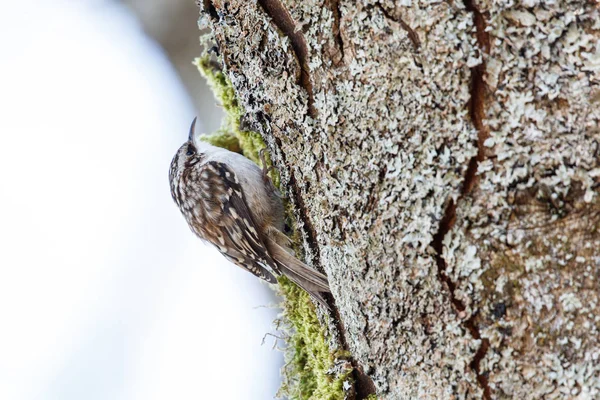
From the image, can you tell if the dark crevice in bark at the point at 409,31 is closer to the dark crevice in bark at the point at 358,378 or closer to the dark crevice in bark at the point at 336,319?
the dark crevice in bark at the point at 336,319

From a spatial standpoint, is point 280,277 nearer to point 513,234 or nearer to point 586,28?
point 513,234

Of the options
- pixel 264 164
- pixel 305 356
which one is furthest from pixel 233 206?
pixel 305 356

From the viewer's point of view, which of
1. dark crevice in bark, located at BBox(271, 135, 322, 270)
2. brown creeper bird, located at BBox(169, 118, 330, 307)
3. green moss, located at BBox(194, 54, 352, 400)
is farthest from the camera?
brown creeper bird, located at BBox(169, 118, 330, 307)

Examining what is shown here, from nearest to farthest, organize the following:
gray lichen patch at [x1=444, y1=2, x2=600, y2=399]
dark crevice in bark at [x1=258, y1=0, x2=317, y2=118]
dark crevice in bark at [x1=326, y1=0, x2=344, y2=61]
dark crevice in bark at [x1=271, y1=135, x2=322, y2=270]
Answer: gray lichen patch at [x1=444, y1=2, x2=600, y2=399] < dark crevice in bark at [x1=326, y1=0, x2=344, y2=61] < dark crevice in bark at [x1=258, y1=0, x2=317, y2=118] < dark crevice in bark at [x1=271, y1=135, x2=322, y2=270]

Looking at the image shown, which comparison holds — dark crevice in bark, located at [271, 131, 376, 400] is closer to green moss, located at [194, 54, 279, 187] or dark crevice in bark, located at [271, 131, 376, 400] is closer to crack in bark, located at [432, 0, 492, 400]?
crack in bark, located at [432, 0, 492, 400]

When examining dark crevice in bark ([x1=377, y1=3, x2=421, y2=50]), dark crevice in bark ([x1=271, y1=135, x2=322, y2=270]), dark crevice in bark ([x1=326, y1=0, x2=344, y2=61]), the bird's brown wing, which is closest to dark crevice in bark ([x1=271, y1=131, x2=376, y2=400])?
dark crevice in bark ([x1=271, y1=135, x2=322, y2=270])

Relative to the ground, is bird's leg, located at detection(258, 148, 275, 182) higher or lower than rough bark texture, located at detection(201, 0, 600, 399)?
higher

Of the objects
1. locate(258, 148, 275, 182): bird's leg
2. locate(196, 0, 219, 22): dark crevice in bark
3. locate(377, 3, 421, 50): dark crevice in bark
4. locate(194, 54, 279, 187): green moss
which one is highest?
locate(194, 54, 279, 187): green moss
